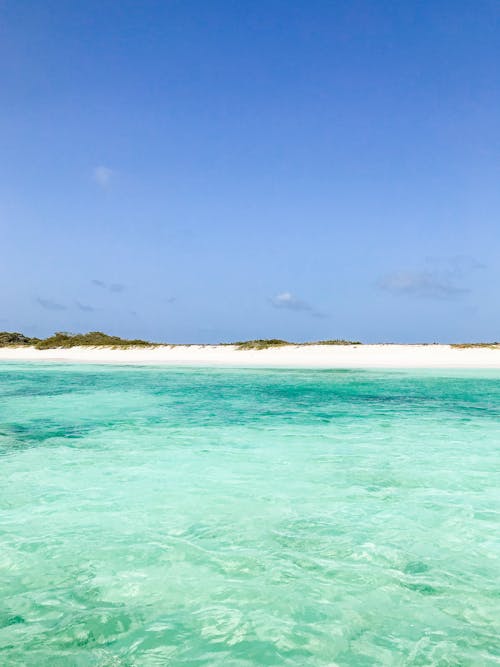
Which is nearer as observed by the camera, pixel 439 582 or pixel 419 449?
pixel 439 582

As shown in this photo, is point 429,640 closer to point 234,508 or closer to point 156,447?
point 234,508

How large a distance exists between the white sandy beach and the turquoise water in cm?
2133

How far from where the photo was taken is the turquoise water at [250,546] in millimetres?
3016

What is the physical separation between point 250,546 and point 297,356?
31001mm

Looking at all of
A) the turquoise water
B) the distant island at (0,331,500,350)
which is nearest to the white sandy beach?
the distant island at (0,331,500,350)

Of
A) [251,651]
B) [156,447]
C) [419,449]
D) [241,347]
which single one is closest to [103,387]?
[156,447]

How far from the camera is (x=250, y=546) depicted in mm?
4359

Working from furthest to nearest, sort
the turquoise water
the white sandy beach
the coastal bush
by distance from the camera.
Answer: the coastal bush, the white sandy beach, the turquoise water

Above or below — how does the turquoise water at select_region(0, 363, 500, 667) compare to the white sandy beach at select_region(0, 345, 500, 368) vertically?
below

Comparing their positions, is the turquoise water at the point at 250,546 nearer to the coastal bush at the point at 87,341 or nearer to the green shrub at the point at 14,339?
the coastal bush at the point at 87,341

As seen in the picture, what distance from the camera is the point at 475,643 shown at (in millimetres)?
2975

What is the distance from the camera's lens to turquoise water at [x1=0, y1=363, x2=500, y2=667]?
302 cm

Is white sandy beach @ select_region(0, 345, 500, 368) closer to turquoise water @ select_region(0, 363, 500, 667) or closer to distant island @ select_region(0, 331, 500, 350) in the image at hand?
distant island @ select_region(0, 331, 500, 350)

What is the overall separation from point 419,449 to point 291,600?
525 centimetres
